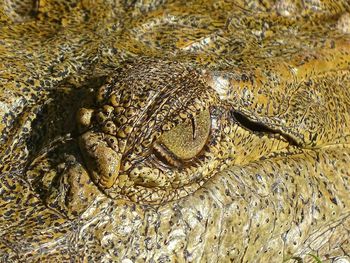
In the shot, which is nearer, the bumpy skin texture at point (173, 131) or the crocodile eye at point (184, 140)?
the bumpy skin texture at point (173, 131)

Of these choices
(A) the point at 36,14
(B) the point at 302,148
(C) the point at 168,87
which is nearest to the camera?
(C) the point at 168,87

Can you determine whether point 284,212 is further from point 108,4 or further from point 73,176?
point 108,4

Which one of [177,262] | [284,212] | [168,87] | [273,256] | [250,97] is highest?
[168,87]

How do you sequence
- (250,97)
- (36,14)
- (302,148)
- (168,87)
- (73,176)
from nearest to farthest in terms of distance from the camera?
(73,176) → (168,87) → (250,97) → (302,148) → (36,14)

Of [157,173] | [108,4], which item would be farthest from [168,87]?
[108,4]

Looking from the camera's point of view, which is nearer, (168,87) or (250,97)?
(168,87)

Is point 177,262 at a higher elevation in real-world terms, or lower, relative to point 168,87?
lower
